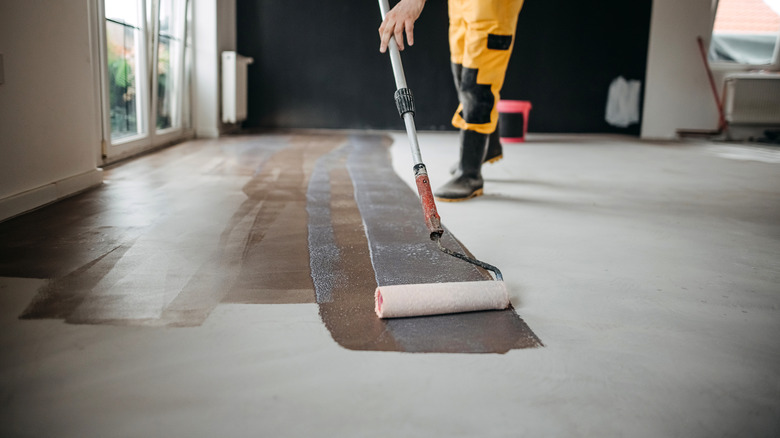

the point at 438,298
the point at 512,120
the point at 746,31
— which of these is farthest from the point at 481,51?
the point at 746,31

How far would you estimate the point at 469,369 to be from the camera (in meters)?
1.00

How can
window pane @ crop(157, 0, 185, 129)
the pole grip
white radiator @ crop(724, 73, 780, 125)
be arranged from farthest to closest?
1. white radiator @ crop(724, 73, 780, 125)
2. window pane @ crop(157, 0, 185, 129)
3. the pole grip

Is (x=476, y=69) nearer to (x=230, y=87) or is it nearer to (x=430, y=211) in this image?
(x=430, y=211)

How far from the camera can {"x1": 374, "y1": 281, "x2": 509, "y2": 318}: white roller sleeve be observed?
1.19 m

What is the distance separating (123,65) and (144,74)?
349 millimetres

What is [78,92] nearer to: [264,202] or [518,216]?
[264,202]

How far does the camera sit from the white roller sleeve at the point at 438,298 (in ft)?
3.92

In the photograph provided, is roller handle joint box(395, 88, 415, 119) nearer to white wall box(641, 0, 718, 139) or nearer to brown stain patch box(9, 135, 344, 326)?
brown stain patch box(9, 135, 344, 326)

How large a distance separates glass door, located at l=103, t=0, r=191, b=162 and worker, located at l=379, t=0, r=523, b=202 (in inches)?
74.0

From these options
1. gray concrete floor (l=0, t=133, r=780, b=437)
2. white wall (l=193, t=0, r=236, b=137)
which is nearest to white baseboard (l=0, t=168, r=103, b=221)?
gray concrete floor (l=0, t=133, r=780, b=437)

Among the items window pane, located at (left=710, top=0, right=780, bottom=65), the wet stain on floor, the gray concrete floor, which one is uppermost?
window pane, located at (left=710, top=0, right=780, bottom=65)

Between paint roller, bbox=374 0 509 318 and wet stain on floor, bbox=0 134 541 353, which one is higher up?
paint roller, bbox=374 0 509 318

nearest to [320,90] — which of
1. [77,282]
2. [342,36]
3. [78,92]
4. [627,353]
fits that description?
[342,36]

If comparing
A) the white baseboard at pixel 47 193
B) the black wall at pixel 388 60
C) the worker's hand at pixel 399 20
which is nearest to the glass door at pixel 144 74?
the white baseboard at pixel 47 193
